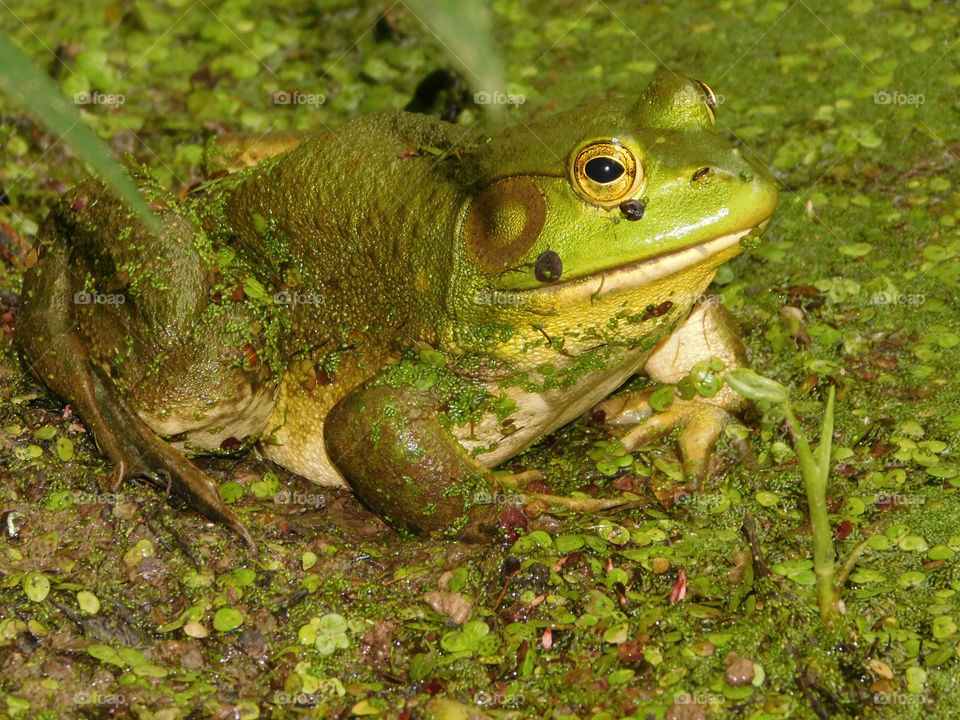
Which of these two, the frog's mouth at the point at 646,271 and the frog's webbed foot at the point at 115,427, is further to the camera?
the frog's webbed foot at the point at 115,427

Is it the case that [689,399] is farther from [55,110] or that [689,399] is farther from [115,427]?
[55,110]

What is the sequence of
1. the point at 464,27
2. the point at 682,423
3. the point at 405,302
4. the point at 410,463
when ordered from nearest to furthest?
1. the point at 464,27
2. the point at 410,463
3. the point at 405,302
4. the point at 682,423

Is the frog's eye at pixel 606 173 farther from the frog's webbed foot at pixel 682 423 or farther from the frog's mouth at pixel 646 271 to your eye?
the frog's webbed foot at pixel 682 423

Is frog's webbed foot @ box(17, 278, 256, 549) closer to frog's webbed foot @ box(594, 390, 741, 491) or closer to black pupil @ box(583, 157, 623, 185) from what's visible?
frog's webbed foot @ box(594, 390, 741, 491)

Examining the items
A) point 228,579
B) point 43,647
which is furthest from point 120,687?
point 228,579

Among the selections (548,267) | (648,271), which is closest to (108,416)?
(548,267)

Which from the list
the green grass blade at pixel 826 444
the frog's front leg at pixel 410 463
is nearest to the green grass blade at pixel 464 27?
the green grass blade at pixel 826 444

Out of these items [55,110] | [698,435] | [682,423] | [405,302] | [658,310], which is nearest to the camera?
[55,110]
